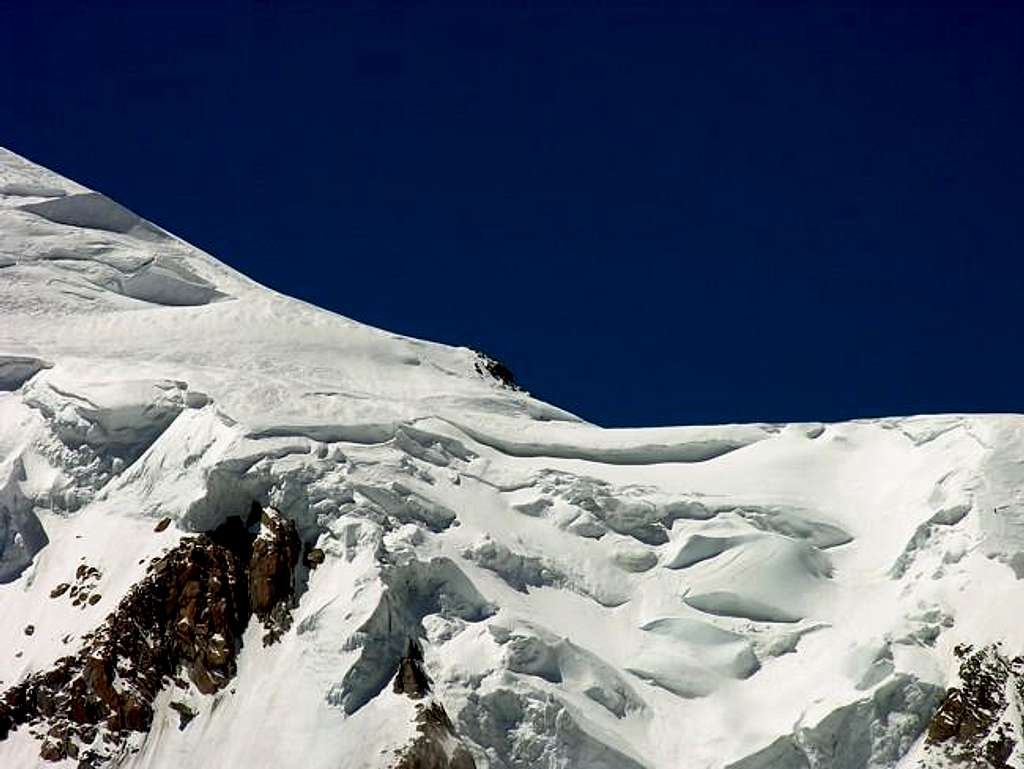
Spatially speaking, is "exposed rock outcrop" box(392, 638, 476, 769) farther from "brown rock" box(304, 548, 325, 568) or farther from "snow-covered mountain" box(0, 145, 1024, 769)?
"brown rock" box(304, 548, 325, 568)

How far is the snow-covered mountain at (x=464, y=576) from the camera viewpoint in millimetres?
47594

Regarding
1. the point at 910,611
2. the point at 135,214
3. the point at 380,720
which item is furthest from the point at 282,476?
the point at 135,214

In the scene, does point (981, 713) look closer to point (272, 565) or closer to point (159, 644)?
point (272, 565)

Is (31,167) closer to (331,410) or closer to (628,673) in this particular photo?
(331,410)

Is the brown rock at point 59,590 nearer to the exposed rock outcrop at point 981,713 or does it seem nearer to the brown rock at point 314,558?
the brown rock at point 314,558

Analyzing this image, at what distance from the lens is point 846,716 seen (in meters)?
48.0

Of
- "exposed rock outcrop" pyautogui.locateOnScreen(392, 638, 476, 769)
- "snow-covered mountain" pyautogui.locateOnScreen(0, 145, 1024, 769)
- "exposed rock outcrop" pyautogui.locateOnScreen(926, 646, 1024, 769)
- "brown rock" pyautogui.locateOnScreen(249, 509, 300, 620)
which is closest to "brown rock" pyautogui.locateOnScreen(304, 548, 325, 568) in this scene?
"snow-covered mountain" pyautogui.locateOnScreen(0, 145, 1024, 769)

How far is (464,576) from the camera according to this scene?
51406mm

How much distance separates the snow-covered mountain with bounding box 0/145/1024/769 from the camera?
47.6 meters

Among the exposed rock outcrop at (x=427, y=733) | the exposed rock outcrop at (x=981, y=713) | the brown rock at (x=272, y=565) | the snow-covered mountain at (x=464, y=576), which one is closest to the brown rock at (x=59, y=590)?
the snow-covered mountain at (x=464, y=576)

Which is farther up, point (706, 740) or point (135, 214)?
point (135, 214)

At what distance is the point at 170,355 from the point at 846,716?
27.0 m

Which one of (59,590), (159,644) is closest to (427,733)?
(159,644)

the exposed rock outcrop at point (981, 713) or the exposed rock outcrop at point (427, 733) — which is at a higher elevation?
the exposed rock outcrop at point (981, 713)
